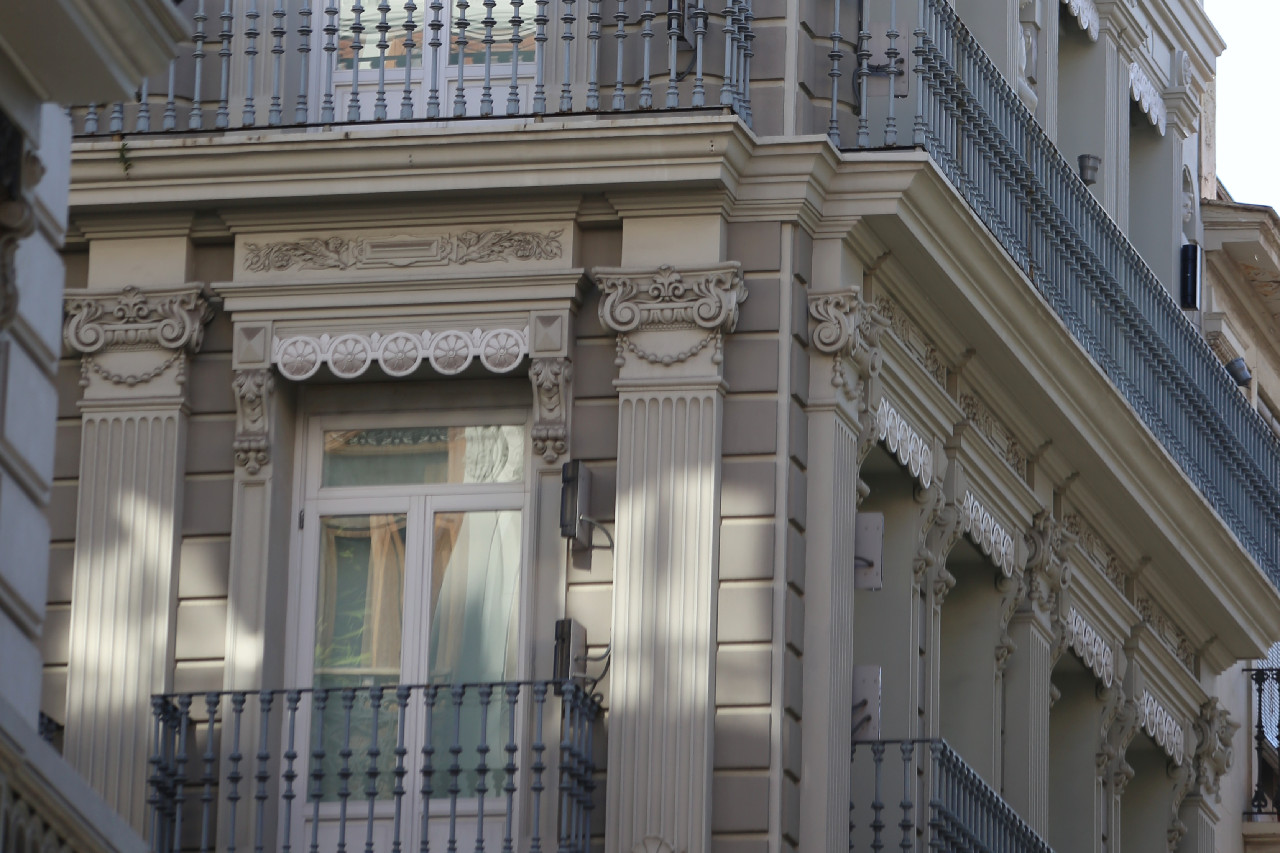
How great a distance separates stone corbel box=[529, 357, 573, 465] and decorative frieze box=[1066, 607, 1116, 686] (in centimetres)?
498

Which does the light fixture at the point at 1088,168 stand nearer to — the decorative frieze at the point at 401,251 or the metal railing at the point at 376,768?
the decorative frieze at the point at 401,251

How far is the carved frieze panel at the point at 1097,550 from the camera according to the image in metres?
20.2

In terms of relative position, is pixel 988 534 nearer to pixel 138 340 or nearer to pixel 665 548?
pixel 665 548

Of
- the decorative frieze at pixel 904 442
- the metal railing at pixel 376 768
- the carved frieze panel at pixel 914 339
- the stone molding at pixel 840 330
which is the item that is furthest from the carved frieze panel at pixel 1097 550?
the metal railing at pixel 376 768

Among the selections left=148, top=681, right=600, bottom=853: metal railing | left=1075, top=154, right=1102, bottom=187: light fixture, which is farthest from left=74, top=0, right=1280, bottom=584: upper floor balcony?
left=148, top=681, right=600, bottom=853: metal railing

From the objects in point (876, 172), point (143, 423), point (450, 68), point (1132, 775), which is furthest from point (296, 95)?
point (1132, 775)

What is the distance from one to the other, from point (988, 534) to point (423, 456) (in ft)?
12.1

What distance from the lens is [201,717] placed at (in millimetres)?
15844

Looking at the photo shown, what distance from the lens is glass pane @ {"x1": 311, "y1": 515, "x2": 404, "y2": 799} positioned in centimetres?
1609

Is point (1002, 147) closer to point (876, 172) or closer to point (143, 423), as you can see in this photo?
point (876, 172)

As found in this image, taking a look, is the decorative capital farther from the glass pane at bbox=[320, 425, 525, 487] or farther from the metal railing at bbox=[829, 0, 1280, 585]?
the metal railing at bbox=[829, 0, 1280, 585]

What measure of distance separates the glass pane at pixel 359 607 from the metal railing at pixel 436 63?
6.52 ft

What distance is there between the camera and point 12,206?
1148 centimetres

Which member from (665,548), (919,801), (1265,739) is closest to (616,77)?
(665,548)
